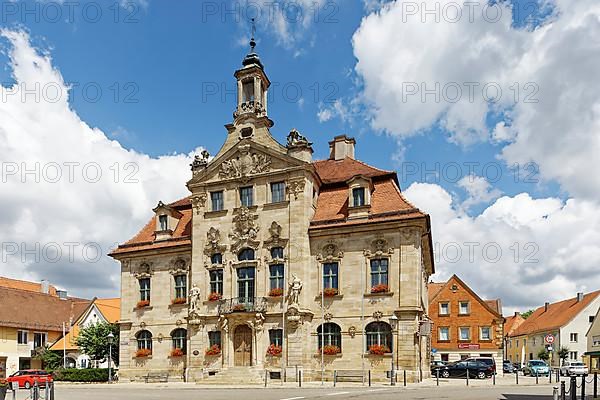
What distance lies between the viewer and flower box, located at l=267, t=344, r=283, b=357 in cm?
3881

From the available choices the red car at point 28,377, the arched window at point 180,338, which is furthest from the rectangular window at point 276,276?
the red car at point 28,377

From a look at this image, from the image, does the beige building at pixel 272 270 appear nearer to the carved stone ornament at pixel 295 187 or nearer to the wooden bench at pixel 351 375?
the carved stone ornament at pixel 295 187

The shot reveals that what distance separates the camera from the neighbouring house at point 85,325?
2278 inches

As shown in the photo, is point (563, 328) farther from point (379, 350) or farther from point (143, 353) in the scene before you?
point (143, 353)

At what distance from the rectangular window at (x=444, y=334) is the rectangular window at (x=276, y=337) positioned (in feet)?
91.2

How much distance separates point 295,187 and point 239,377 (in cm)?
1202

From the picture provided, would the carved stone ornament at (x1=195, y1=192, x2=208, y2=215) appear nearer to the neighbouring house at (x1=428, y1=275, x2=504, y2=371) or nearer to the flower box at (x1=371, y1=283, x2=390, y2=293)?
the flower box at (x1=371, y1=283, x2=390, y2=293)

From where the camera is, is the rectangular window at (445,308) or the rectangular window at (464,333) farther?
the rectangular window at (445,308)

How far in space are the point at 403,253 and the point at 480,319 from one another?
26904 millimetres

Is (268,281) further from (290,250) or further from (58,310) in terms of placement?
(58,310)

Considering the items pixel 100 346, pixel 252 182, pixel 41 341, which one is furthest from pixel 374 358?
pixel 41 341

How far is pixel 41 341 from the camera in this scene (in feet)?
201

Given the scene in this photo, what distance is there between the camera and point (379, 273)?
38.1 meters

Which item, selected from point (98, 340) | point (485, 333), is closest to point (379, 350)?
point (98, 340)
